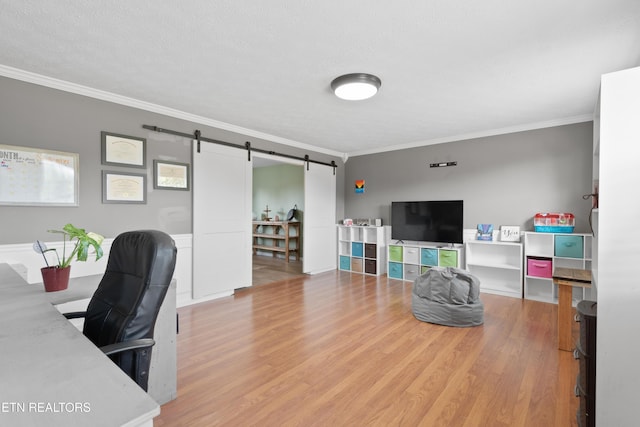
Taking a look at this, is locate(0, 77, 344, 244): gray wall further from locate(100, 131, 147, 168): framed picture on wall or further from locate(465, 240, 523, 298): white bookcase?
locate(465, 240, 523, 298): white bookcase

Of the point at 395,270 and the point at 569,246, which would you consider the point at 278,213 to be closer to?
the point at 395,270

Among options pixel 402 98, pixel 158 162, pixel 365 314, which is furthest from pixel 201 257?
pixel 402 98

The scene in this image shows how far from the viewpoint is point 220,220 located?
175 inches

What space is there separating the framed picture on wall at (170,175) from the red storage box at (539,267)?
15.2 feet

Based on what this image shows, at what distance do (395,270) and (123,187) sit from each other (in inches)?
167

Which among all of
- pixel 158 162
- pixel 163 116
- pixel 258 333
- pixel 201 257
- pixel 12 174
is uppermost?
pixel 163 116

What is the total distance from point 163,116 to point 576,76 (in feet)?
14.3

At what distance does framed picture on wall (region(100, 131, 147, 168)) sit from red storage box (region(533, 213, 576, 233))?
5065mm

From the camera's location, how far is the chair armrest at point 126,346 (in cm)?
115

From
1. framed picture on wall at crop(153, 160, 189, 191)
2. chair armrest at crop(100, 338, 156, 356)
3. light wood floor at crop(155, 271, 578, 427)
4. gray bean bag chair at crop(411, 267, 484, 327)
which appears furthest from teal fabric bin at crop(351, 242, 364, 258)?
chair armrest at crop(100, 338, 156, 356)

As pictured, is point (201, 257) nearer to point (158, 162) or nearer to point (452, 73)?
point (158, 162)

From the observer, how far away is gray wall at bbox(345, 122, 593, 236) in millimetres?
4238

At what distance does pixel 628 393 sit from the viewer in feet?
5.19

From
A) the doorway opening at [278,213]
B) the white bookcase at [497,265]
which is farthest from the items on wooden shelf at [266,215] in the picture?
the white bookcase at [497,265]
